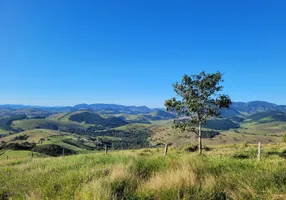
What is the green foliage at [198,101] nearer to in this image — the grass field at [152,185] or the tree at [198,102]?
the tree at [198,102]

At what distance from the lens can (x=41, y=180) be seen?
29.4 ft

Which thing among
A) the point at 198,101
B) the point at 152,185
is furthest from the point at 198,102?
the point at 152,185

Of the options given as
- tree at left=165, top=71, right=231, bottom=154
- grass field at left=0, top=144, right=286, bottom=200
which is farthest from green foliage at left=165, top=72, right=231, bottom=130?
grass field at left=0, top=144, right=286, bottom=200

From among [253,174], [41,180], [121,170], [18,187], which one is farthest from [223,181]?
[18,187]

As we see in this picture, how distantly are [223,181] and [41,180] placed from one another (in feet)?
20.2

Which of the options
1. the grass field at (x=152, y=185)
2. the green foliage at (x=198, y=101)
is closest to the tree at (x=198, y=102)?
the green foliage at (x=198, y=101)

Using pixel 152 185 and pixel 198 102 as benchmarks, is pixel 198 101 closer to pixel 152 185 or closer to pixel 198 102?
pixel 198 102

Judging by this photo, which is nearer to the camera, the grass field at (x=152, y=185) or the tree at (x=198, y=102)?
the grass field at (x=152, y=185)

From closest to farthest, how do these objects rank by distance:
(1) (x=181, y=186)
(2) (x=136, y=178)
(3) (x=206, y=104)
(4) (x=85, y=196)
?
(4) (x=85, y=196) < (1) (x=181, y=186) < (2) (x=136, y=178) < (3) (x=206, y=104)

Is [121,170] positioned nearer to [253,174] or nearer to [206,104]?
[253,174]

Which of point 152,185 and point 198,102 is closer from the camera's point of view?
point 152,185

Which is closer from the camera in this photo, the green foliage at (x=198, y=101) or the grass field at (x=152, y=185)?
the grass field at (x=152, y=185)

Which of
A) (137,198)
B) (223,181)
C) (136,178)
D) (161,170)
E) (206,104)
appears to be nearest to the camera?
(137,198)

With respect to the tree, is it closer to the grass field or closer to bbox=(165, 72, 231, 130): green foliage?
bbox=(165, 72, 231, 130): green foliage
